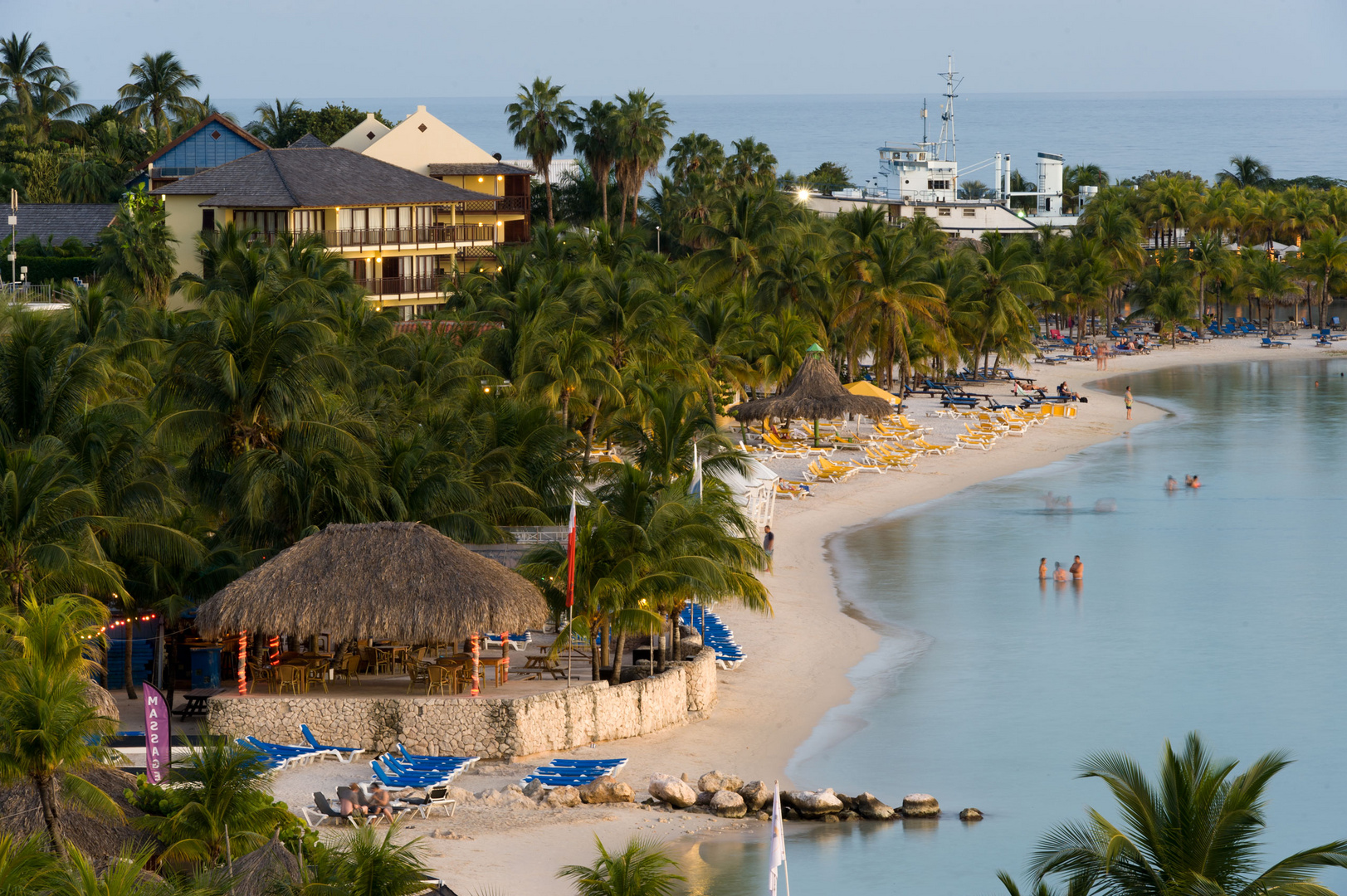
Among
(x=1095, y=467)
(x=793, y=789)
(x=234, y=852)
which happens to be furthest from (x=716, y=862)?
(x=1095, y=467)

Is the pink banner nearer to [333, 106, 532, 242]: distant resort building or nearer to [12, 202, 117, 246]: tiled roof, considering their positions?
[333, 106, 532, 242]: distant resort building

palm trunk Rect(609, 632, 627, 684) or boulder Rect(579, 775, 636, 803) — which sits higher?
palm trunk Rect(609, 632, 627, 684)

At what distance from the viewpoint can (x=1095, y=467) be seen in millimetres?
44125

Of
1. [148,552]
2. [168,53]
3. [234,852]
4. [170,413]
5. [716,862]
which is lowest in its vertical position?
[716,862]

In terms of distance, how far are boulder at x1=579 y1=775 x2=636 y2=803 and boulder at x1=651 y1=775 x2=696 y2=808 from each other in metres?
0.30

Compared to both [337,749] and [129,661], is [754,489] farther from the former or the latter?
[129,661]

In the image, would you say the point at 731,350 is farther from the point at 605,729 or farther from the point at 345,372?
the point at 605,729

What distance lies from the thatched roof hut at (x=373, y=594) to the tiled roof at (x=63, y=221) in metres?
40.7

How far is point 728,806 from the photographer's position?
57.3 feet

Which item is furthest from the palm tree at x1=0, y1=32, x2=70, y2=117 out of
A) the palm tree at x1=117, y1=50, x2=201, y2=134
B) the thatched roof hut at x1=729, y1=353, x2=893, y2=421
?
the thatched roof hut at x1=729, y1=353, x2=893, y2=421

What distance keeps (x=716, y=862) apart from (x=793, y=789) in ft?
7.60

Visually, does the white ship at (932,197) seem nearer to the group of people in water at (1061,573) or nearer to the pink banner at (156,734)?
the group of people in water at (1061,573)

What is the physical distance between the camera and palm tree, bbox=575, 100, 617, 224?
2438 inches

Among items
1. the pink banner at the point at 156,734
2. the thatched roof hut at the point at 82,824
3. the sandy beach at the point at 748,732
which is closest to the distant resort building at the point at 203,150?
the sandy beach at the point at 748,732
